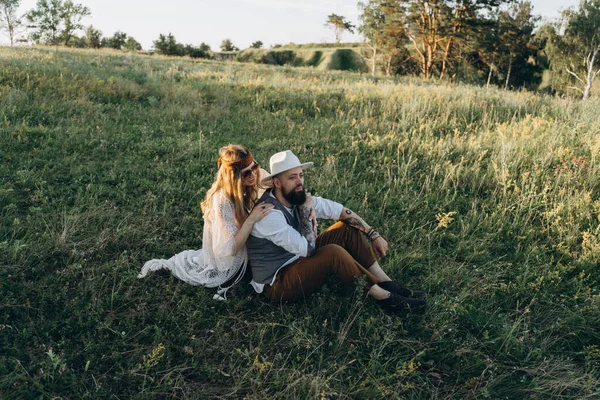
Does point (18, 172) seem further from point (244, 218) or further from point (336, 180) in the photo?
point (336, 180)

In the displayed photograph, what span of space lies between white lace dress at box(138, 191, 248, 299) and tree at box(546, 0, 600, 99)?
34.8m

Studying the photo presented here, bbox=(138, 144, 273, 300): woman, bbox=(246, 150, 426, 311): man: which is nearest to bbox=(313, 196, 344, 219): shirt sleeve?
bbox=(246, 150, 426, 311): man

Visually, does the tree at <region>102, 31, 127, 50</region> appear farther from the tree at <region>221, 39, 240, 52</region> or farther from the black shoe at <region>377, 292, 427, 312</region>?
the black shoe at <region>377, 292, 427, 312</region>

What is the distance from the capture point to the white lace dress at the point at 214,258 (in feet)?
12.2

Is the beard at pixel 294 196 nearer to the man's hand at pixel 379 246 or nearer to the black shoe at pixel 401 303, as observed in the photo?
the man's hand at pixel 379 246

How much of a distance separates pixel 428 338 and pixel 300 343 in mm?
1183

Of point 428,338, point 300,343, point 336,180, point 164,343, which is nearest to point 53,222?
point 164,343

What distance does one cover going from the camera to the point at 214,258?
4.00 metres

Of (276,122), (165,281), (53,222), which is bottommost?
(165,281)

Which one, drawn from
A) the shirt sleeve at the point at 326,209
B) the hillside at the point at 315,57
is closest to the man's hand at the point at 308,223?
the shirt sleeve at the point at 326,209

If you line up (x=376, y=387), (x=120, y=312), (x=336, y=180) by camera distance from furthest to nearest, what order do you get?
(x=336, y=180), (x=120, y=312), (x=376, y=387)

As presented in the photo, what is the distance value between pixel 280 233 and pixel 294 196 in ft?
1.44

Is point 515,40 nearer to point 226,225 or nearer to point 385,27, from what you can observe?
point 385,27

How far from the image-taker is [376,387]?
9.87 ft
